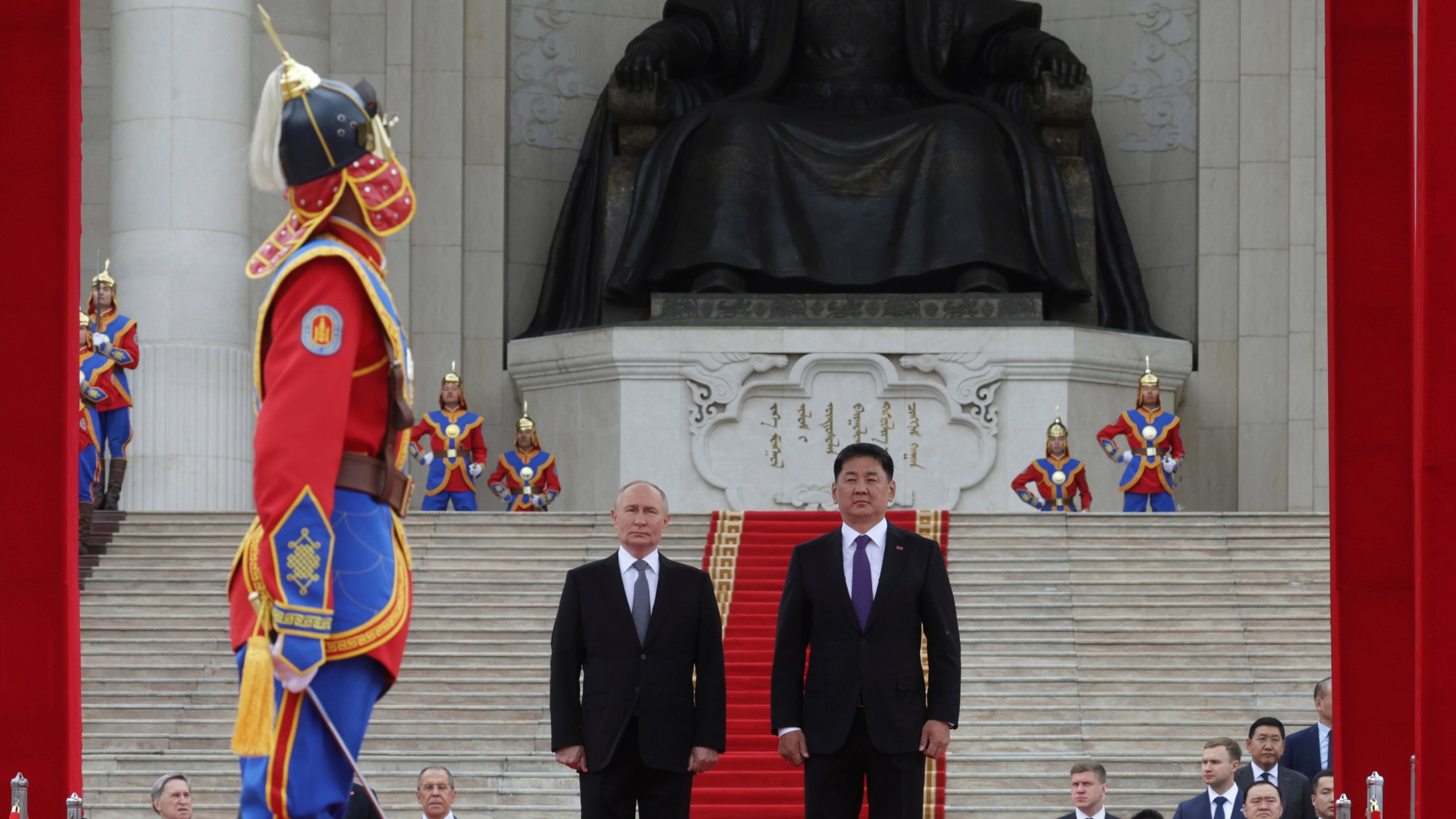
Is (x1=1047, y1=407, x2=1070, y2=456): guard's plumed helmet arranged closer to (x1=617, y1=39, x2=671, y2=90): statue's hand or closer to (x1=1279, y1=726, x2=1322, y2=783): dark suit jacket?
(x1=617, y1=39, x2=671, y2=90): statue's hand

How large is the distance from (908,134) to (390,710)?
28.0 feet

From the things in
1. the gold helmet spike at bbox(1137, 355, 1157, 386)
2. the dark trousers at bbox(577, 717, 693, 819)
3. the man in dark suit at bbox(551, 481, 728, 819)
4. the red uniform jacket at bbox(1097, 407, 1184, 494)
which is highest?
the gold helmet spike at bbox(1137, 355, 1157, 386)

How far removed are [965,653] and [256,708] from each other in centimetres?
734

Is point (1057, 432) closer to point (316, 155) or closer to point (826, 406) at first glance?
point (826, 406)

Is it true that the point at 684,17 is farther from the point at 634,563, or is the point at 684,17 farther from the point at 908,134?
the point at 634,563

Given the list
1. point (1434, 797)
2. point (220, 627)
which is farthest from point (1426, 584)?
point (220, 627)

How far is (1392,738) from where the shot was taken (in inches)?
286

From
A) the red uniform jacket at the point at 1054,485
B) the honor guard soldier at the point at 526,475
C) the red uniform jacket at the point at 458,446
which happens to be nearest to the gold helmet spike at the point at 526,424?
the honor guard soldier at the point at 526,475

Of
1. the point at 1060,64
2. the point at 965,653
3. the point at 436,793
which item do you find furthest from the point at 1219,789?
the point at 1060,64

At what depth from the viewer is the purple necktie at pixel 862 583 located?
7.12 m

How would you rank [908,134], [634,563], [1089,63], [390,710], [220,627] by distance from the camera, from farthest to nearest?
1. [1089,63]
2. [908,134]
3. [220,627]
4. [390,710]
5. [634,563]

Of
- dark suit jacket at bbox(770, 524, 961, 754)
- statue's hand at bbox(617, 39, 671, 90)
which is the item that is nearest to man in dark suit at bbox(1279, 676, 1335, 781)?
dark suit jacket at bbox(770, 524, 961, 754)

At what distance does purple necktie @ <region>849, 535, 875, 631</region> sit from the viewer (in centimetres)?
712

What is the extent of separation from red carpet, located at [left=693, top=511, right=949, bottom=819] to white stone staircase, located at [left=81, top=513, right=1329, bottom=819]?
0.63 ft
